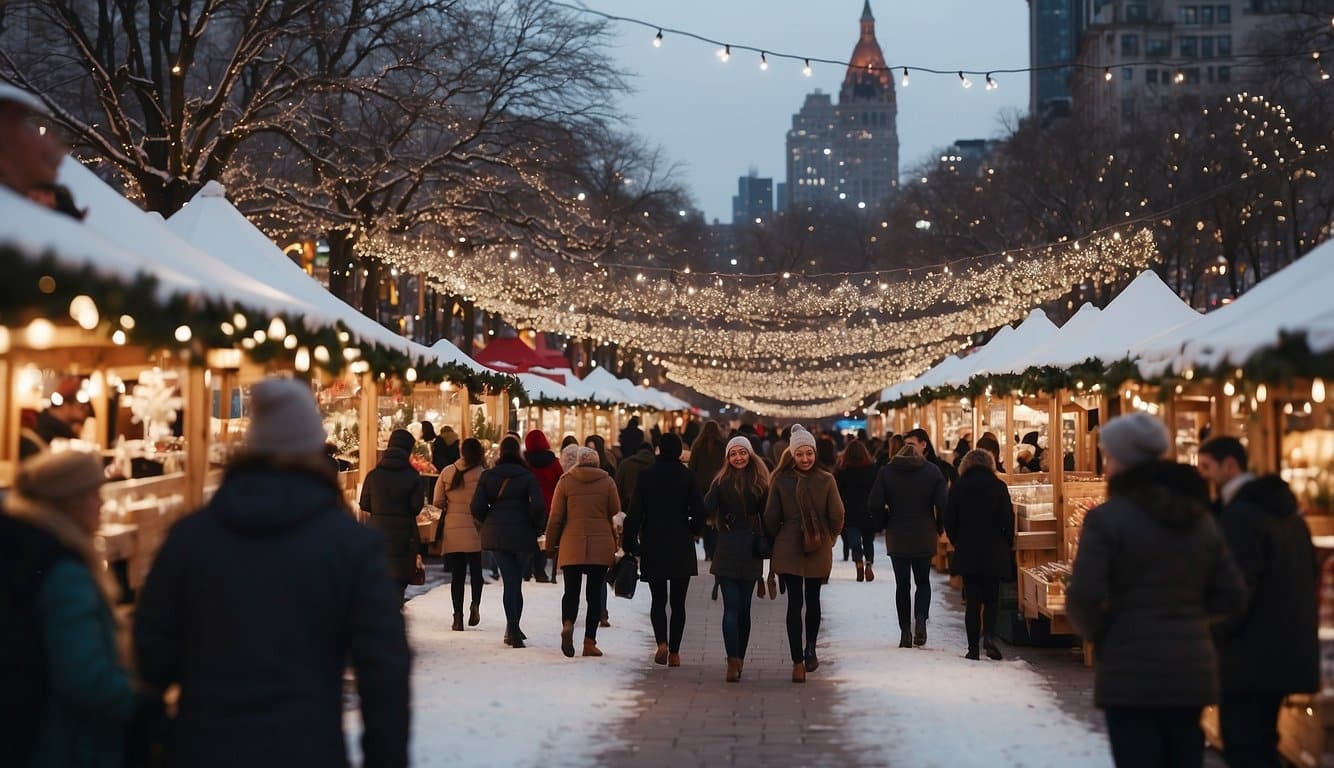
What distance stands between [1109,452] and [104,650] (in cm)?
380

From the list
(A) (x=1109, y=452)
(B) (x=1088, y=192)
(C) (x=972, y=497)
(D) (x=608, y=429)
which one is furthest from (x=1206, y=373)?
(B) (x=1088, y=192)

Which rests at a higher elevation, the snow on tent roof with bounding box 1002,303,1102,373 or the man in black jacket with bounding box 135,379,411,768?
the snow on tent roof with bounding box 1002,303,1102,373

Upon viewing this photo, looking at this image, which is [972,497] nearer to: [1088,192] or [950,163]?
[1088,192]

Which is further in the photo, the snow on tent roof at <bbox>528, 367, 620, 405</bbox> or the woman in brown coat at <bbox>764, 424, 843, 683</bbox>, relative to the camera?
the snow on tent roof at <bbox>528, 367, 620, 405</bbox>

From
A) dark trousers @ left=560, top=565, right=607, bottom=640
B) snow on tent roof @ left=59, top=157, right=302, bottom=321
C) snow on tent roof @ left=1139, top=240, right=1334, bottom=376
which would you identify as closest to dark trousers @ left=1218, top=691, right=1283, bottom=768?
snow on tent roof @ left=1139, top=240, right=1334, bottom=376

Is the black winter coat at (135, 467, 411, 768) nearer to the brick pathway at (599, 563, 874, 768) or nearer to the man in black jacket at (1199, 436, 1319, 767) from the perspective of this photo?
the man in black jacket at (1199, 436, 1319, 767)

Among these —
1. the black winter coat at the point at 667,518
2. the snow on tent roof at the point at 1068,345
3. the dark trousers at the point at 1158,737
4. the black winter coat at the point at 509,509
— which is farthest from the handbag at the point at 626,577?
the dark trousers at the point at 1158,737

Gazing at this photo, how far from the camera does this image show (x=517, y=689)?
10930mm

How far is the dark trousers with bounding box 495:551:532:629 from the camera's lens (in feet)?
43.8

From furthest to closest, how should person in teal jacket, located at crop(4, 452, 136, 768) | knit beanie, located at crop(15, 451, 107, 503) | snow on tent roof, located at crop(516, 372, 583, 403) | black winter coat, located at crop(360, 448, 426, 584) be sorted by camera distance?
snow on tent roof, located at crop(516, 372, 583, 403) → black winter coat, located at crop(360, 448, 426, 584) → knit beanie, located at crop(15, 451, 107, 503) → person in teal jacket, located at crop(4, 452, 136, 768)

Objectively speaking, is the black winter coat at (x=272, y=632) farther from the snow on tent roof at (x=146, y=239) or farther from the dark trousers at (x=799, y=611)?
the dark trousers at (x=799, y=611)

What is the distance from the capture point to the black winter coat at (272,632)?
435cm

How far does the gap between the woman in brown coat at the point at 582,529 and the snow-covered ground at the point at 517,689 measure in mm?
409

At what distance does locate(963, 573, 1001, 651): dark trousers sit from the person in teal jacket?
9.03m
